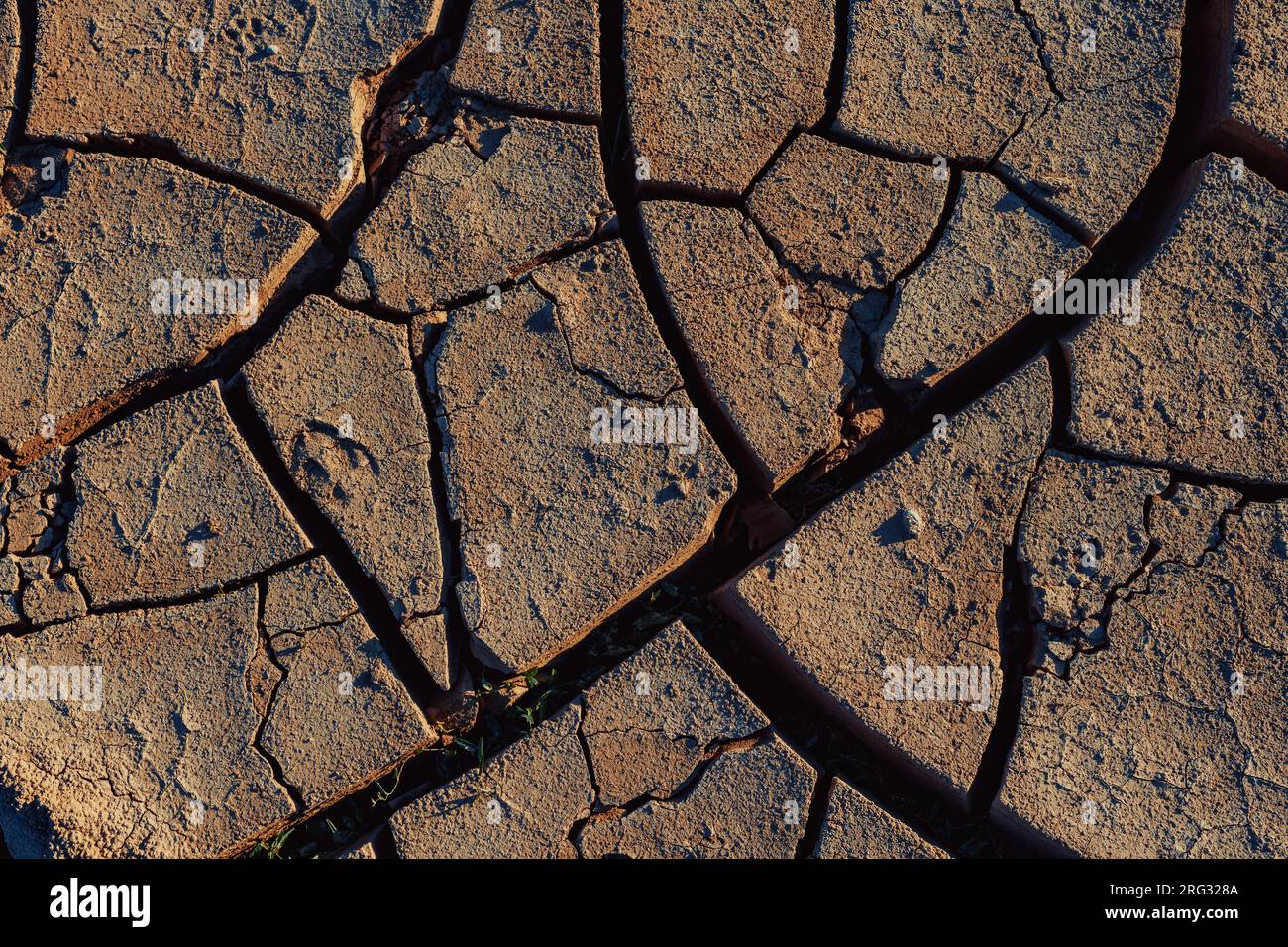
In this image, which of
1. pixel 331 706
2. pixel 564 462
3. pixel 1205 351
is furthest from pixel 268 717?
pixel 1205 351

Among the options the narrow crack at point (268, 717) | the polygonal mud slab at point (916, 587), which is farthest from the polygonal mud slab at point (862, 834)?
the narrow crack at point (268, 717)

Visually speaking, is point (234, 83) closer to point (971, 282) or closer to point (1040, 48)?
point (971, 282)

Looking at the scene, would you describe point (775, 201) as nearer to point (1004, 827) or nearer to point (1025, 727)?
point (1025, 727)

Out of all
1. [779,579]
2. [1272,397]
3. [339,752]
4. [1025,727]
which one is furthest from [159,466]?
[1272,397]

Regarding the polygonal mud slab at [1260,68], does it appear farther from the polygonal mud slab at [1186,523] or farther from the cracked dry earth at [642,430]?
the polygonal mud slab at [1186,523]

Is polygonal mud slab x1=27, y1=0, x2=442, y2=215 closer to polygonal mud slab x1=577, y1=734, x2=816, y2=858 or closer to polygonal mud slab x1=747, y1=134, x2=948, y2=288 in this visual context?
polygonal mud slab x1=747, y1=134, x2=948, y2=288
